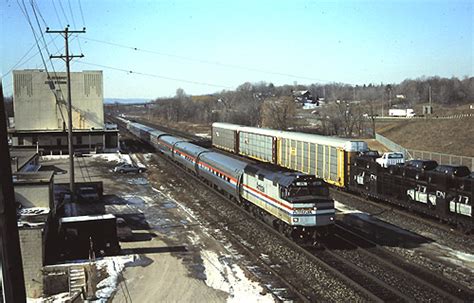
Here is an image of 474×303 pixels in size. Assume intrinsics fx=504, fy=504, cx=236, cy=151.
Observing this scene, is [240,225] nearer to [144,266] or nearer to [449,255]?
[144,266]

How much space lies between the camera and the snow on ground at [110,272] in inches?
631

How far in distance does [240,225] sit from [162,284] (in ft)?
28.1

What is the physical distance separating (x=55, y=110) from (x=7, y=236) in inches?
2677

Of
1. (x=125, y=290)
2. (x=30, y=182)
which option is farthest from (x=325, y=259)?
(x=30, y=182)

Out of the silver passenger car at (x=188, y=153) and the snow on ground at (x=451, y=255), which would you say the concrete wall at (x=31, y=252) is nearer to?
the snow on ground at (x=451, y=255)

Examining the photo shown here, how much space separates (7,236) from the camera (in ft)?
20.4

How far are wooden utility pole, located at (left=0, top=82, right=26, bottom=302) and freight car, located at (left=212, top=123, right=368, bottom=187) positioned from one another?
27335 millimetres

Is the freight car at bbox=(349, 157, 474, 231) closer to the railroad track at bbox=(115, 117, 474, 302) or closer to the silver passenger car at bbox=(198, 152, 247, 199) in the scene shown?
the railroad track at bbox=(115, 117, 474, 302)

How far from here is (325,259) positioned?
19.1 metres

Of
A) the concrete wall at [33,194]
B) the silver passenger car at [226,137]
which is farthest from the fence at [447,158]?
the concrete wall at [33,194]

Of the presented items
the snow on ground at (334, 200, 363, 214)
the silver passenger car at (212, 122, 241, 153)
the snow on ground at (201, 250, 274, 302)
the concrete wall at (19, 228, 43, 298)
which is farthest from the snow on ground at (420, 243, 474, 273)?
the silver passenger car at (212, 122, 241, 153)

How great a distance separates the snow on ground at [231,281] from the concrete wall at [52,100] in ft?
180

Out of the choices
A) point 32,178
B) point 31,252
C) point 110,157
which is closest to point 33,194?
point 32,178

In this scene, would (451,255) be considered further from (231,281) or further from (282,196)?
(231,281)
